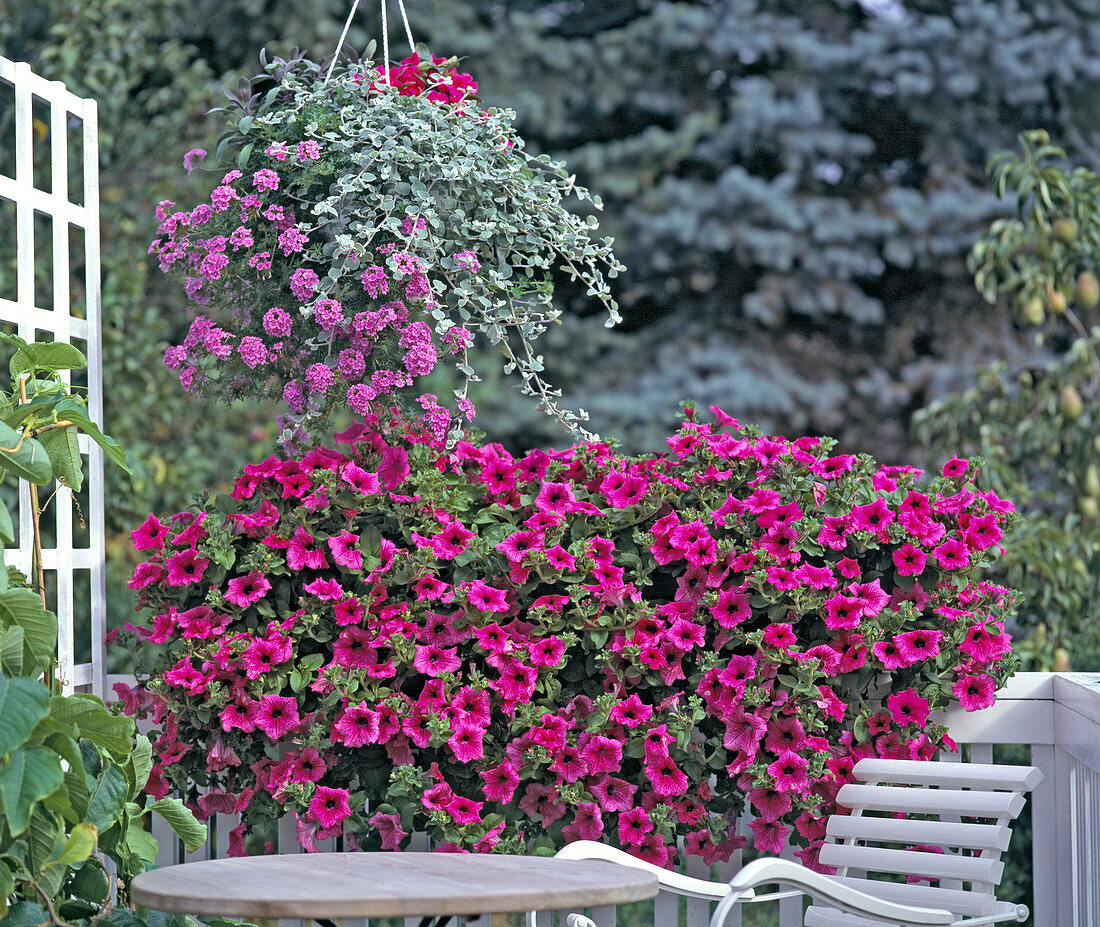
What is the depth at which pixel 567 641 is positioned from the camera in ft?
5.95

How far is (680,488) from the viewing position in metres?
1.89

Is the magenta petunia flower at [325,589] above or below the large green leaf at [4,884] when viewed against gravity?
above

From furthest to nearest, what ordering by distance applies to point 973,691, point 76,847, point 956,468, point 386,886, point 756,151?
point 756,151 → point 956,468 → point 973,691 → point 76,847 → point 386,886

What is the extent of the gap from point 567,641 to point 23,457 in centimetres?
84

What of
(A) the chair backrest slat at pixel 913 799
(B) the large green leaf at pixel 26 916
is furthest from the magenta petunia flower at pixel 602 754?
(B) the large green leaf at pixel 26 916

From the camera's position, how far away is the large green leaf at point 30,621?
130cm

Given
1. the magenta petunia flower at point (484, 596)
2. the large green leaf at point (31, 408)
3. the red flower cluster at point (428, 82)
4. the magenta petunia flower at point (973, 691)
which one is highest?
the red flower cluster at point (428, 82)

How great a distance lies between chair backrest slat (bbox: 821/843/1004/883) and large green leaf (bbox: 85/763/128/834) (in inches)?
42.2

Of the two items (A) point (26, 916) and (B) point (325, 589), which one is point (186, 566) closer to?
(B) point (325, 589)

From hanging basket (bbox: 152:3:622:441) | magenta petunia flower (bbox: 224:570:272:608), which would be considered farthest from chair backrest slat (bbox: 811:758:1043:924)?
magenta petunia flower (bbox: 224:570:272:608)

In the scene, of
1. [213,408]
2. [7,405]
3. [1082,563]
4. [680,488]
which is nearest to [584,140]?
[213,408]

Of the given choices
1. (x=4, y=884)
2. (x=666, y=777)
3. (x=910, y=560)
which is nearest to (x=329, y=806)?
(x=666, y=777)

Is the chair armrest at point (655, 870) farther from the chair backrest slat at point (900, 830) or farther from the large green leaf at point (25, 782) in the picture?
the large green leaf at point (25, 782)

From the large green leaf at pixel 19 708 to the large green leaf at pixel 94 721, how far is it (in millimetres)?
124
